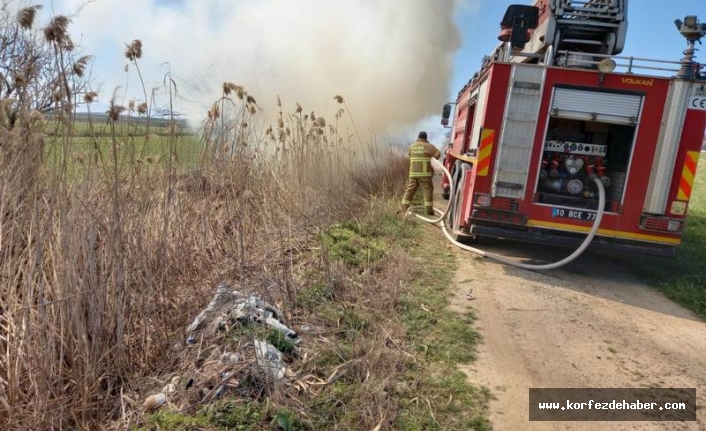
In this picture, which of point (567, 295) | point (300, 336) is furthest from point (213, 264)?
point (567, 295)


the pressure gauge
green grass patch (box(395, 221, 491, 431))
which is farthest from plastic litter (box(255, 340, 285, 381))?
the pressure gauge

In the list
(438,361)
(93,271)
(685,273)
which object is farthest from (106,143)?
(685,273)

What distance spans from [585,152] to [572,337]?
345 cm

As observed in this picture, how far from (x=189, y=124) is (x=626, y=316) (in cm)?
456

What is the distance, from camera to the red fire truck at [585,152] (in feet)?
18.4

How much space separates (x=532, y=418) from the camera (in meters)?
2.82

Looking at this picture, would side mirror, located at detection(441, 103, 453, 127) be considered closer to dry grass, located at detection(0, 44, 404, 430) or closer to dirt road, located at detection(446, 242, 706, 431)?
dirt road, located at detection(446, 242, 706, 431)

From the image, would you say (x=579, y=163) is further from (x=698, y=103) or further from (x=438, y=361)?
(x=438, y=361)

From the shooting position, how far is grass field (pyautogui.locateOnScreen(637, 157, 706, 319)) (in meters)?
5.30

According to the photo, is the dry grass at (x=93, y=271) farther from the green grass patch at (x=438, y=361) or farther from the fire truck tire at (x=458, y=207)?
the fire truck tire at (x=458, y=207)

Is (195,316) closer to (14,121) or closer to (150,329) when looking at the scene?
(150,329)

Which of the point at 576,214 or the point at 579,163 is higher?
the point at 579,163

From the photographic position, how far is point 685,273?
6293mm

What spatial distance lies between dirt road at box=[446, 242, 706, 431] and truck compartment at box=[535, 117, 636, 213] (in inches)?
42.9
